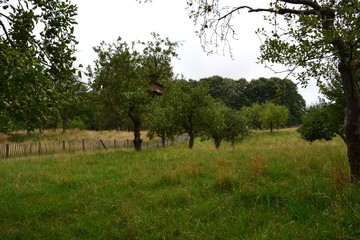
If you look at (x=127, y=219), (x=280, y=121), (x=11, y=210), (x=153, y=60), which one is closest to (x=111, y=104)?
(x=153, y=60)

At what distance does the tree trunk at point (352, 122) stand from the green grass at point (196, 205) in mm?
437

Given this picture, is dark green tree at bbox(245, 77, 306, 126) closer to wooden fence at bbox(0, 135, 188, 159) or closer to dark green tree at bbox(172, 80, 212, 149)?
wooden fence at bbox(0, 135, 188, 159)

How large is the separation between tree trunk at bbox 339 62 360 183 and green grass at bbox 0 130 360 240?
437 mm

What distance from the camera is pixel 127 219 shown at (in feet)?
23.1

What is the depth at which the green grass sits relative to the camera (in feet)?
19.8

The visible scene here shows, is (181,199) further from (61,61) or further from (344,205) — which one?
(61,61)

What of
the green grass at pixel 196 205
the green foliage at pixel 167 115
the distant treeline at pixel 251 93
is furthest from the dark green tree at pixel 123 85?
the distant treeline at pixel 251 93

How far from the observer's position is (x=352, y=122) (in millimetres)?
7625

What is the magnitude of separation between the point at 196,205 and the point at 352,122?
4564 mm

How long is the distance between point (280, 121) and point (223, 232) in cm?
6978

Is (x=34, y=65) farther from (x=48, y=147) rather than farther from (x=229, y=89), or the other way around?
(x=229, y=89)

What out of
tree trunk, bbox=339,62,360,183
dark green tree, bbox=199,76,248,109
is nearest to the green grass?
tree trunk, bbox=339,62,360,183

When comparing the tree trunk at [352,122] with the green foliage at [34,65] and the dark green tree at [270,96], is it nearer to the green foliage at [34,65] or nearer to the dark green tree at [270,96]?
the green foliage at [34,65]

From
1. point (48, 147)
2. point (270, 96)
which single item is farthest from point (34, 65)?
point (270, 96)
